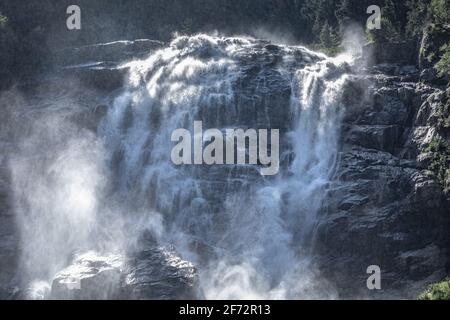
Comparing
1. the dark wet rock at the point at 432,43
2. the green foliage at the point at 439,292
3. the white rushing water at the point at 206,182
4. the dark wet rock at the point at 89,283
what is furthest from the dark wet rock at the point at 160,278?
the dark wet rock at the point at 432,43

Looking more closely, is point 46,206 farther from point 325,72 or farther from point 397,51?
point 397,51

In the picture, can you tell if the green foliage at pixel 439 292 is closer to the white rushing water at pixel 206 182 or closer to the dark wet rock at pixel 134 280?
the white rushing water at pixel 206 182

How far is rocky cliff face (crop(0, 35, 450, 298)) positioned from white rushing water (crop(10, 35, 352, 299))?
0.38 meters

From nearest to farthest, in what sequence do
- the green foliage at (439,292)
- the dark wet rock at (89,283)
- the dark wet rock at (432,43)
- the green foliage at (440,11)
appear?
the green foliage at (439,292), the dark wet rock at (89,283), the dark wet rock at (432,43), the green foliage at (440,11)

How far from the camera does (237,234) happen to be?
48.5 metres

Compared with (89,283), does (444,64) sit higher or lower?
higher

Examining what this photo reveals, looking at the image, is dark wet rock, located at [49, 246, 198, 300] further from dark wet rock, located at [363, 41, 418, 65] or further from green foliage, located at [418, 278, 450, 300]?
dark wet rock, located at [363, 41, 418, 65]

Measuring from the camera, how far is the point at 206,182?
50.4 m

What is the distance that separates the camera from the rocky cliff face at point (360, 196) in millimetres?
43188

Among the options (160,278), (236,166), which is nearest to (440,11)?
(236,166)

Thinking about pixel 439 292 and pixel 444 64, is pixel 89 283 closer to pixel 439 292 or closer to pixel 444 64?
pixel 439 292

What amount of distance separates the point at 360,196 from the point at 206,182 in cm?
900

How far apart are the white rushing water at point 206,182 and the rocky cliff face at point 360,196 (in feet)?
1.25

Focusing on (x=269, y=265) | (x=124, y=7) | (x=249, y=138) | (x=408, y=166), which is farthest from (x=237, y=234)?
(x=124, y=7)
